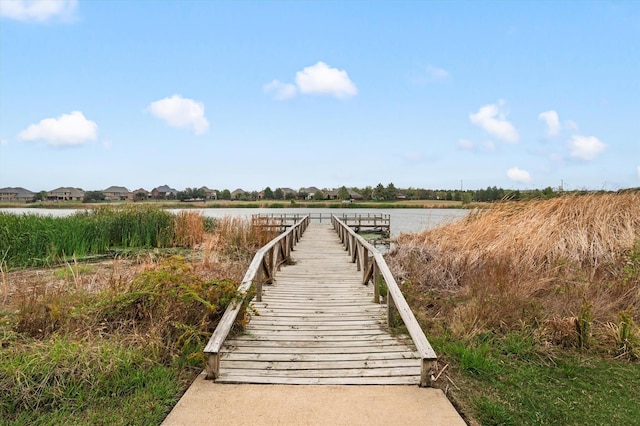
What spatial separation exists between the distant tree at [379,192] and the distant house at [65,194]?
72.8 metres

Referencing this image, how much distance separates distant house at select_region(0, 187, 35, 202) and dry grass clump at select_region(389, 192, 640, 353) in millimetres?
108899

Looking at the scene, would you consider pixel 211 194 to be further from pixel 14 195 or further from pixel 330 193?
pixel 14 195

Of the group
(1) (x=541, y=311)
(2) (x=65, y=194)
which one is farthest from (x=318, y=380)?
(2) (x=65, y=194)

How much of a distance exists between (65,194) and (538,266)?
375ft

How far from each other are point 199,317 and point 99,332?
1.02 metres

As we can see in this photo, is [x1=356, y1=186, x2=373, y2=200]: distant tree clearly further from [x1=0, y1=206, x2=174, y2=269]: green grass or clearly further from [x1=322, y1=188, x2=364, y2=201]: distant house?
[x1=0, y1=206, x2=174, y2=269]: green grass

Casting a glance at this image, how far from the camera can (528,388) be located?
343cm

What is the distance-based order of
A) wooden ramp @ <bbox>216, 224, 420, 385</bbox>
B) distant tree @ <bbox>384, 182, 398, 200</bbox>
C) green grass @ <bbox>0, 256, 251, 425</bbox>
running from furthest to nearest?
1. distant tree @ <bbox>384, 182, 398, 200</bbox>
2. wooden ramp @ <bbox>216, 224, 420, 385</bbox>
3. green grass @ <bbox>0, 256, 251, 425</bbox>

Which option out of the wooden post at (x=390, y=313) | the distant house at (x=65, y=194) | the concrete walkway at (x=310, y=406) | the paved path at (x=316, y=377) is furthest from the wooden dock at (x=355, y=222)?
the distant house at (x=65, y=194)

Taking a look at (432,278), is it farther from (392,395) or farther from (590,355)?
(392,395)

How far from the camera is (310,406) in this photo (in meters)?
2.96

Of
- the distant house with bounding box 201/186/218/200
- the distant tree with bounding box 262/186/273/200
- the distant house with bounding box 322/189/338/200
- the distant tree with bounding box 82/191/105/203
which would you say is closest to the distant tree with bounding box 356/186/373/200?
the distant house with bounding box 322/189/338/200

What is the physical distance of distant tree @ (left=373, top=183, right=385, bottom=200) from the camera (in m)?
90.9

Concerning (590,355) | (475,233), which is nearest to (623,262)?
(475,233)
